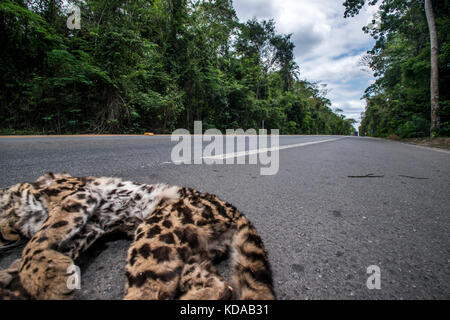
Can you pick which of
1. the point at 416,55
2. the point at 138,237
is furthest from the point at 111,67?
the point at 416,55

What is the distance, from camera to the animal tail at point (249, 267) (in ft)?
2.85

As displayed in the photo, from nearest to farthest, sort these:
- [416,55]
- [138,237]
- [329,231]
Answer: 1. [138,237]
2. [329,231]
3. [416,55]

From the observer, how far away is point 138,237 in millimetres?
1103

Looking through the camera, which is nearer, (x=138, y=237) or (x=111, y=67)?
(x=138, y=237)

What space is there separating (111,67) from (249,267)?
13.4 m

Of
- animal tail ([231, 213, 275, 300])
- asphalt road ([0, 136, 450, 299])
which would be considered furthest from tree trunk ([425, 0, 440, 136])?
animal tail ([231, 213, 275, 300])

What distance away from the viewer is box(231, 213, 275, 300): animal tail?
0.87m

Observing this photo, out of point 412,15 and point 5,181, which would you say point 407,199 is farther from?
point 412,15

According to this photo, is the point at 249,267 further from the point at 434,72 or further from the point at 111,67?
the point at 434,72

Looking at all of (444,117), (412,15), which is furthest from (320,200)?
(412,15)

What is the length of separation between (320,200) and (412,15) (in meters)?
22.7

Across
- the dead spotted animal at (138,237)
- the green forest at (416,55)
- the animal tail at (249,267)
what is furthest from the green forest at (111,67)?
the animal tail at (249,267)

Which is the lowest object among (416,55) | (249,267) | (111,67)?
(249,267)

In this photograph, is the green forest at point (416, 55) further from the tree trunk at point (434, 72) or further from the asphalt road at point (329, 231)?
the asphalt road at point (329, 231)
